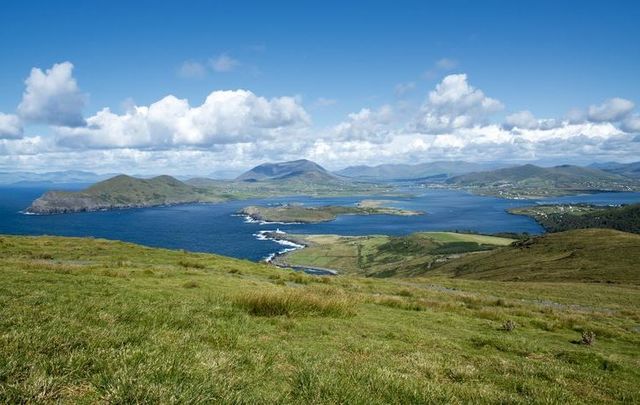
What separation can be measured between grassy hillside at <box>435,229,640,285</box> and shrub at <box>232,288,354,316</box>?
62198mm

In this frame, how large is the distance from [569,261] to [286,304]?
90.4 m

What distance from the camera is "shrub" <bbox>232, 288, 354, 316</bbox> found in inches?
614

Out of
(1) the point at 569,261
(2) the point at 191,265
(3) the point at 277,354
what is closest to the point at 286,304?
(3) the point at 277,354

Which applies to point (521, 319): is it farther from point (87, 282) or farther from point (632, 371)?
point (87, 282)

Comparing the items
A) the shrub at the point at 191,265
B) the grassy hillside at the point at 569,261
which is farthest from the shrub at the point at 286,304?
the grassy hillside at the point at 569,261

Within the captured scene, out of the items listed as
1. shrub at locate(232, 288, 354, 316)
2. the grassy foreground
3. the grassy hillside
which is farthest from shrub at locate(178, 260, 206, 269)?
the grassy hillside

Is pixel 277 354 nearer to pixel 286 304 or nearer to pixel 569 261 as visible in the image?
pixel 286 304

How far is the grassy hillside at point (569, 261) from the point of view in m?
70.8

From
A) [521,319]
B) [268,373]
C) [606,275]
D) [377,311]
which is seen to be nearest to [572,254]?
[606,275]

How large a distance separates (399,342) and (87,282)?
16.5 meters

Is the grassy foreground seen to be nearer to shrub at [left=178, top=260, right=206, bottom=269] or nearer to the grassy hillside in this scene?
shrub at [left=178, top=260, right=206, bottom=269]

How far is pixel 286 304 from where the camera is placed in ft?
52.4

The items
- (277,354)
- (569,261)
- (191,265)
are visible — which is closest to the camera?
(277,354)

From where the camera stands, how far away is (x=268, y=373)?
8.32 meters
